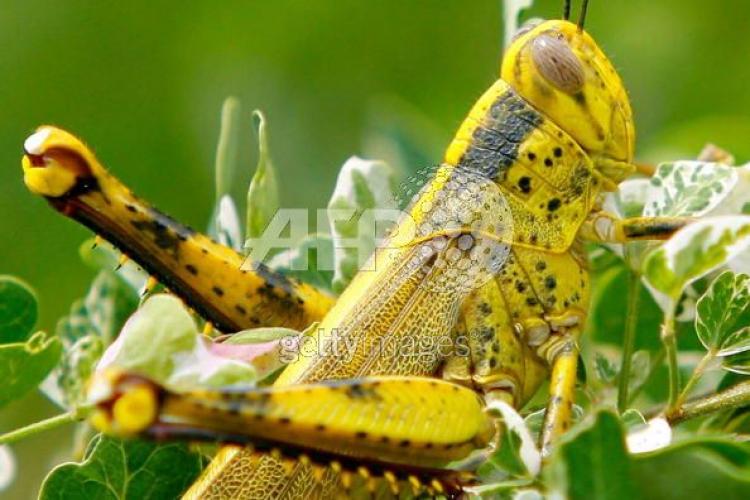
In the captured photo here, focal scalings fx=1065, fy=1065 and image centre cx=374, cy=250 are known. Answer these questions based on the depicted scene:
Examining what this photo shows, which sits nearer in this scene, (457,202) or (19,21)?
(457,202)

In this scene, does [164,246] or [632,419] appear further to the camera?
[164,246]

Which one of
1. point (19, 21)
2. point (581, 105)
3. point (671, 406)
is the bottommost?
point (671, 406)

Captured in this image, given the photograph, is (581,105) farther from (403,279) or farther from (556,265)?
(403,279)

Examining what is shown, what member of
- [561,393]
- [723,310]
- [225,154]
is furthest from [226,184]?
[723,310]

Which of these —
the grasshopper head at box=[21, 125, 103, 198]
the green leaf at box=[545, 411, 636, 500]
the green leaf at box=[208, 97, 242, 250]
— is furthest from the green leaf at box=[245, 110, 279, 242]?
the green leaf at box=[545, 411, 636, 500]

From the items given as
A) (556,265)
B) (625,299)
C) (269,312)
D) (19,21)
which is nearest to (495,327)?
(556,265)

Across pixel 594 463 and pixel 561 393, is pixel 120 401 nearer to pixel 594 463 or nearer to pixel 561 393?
pixel 594 463
